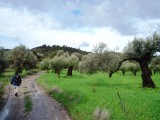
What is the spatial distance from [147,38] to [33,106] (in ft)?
71.5

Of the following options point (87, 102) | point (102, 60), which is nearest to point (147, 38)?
point (102, 60)

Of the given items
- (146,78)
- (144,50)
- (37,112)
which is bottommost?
(37,112)

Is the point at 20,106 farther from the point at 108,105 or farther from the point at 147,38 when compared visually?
the point at 147,38

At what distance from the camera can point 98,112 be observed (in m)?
18.8

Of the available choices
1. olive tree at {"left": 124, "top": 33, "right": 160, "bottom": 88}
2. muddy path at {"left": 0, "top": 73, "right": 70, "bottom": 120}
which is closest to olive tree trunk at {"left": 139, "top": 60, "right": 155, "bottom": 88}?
olive tree at {"left": 124, "top": 33, "right": 160, "bottom": 88}

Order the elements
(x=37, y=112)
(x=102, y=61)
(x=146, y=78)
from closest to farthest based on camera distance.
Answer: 1. (x=37, y=112)
2. (x=146, y=78)
3. (x=102, y=61)

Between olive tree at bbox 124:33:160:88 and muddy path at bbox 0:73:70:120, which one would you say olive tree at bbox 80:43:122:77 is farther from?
muddy path at bbox 0:73:70:120

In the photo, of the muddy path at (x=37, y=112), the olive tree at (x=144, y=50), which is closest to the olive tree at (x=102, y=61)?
the olive tree at (x=144, y=50)

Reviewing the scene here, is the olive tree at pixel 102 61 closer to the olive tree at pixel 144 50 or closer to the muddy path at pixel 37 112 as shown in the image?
the olive tree at pixel 144 50

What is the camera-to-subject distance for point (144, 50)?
134 feet

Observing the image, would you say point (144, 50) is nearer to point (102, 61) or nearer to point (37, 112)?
point (102, 61)

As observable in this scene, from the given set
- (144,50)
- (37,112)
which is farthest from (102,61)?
(37,112)

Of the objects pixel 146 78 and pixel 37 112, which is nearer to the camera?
pixel 37 112

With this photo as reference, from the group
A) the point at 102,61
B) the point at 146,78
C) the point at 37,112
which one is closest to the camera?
the point at 37,112
